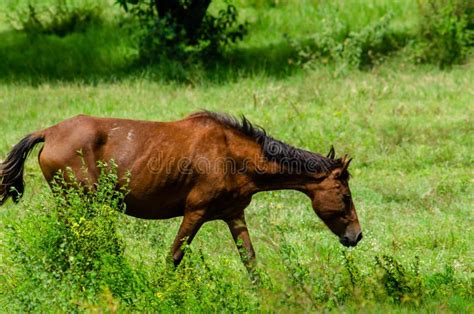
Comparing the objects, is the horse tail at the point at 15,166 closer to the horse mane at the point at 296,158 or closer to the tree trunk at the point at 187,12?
the horse mane at the point at 296,158

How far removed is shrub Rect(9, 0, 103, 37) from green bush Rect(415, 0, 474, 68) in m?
6.98

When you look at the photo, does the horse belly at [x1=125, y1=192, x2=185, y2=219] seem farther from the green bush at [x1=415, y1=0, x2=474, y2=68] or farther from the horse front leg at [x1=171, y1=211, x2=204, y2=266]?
the green bush at [x1=415, y1=0, x2=474, y2=68]

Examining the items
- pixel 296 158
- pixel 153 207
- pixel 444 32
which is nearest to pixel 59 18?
pixel 444 32

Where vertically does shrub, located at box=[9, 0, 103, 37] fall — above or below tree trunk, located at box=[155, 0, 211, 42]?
below

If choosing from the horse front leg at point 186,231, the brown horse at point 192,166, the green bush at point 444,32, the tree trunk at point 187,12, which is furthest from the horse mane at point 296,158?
the tree trunk at point 187,12

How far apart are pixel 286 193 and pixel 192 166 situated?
11.5 ft

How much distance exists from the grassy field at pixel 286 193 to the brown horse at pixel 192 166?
347 mm

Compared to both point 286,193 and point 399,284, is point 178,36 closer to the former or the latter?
point 286,193

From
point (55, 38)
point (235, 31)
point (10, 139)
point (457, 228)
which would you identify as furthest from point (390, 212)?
point (55, 38)

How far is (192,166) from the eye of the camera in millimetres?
9109

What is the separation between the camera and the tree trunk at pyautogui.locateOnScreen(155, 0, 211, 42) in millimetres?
19172

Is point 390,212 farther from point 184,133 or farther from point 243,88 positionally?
point 243,88

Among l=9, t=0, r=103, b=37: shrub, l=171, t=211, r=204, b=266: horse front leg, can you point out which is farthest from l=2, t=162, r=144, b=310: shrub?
l=9, t=0, r=103, b=37: shrub

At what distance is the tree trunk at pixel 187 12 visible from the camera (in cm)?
1917
